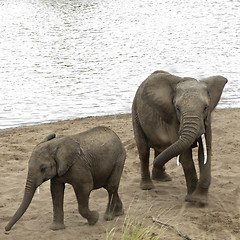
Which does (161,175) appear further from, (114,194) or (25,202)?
(25,202)

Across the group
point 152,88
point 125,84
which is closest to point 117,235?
point 152,88

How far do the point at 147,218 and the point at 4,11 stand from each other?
36.9 metres

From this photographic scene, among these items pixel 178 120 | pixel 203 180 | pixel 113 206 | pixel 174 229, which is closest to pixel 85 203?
pixel 113 206

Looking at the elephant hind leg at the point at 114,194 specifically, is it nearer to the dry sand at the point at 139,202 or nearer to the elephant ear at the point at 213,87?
the dry sand at the point at 139,202

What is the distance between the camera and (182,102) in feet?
22.9

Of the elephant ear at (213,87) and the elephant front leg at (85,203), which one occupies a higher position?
the elephant ear at (213,87)

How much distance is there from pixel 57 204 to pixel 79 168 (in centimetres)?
54

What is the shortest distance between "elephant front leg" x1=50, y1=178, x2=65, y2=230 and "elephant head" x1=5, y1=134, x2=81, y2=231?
0.25 metres

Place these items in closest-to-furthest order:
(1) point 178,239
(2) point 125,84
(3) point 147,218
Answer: (1) point 178,239, (3) point 147,218, (2) point 125,84

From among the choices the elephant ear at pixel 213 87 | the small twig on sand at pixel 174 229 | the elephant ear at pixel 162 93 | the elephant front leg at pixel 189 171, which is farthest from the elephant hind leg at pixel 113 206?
the elephant ear at pixel 213 87

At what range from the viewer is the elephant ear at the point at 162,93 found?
7.37 m

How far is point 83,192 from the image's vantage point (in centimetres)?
661

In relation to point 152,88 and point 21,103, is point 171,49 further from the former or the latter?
point 152,88

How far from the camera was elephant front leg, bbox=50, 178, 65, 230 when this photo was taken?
22.0 feet
